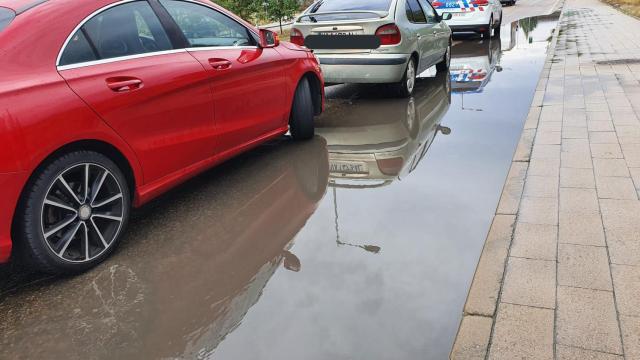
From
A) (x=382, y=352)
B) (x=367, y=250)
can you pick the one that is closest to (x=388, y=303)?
(x=382, y=352)

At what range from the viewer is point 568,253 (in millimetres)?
3420

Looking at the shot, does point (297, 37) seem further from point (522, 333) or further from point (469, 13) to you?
point (469, 13)

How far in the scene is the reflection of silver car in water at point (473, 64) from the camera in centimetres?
963

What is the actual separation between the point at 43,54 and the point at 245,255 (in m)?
1.71

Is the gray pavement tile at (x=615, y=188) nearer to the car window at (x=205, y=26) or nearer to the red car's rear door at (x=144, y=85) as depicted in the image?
the red car's rear door at (x=144, y=85)

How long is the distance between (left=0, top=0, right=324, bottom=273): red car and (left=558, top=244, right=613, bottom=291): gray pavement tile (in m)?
2.69

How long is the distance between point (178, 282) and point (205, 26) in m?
2.34

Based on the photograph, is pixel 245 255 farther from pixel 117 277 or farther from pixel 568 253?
pixel 568 253

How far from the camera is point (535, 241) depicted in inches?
142

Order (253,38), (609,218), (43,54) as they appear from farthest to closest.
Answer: (253,38)
(609,218)
(43,54)

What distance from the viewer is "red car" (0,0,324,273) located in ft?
10.1

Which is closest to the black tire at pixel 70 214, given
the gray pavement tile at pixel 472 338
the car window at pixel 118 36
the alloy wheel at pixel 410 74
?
the car window at pixel 118 36

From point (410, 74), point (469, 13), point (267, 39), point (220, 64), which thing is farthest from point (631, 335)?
point (469, 13)

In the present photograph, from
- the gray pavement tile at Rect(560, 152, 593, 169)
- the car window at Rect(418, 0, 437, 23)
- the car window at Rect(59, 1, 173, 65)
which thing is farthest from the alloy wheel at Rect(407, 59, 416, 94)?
the car window at Rect(59, 1, 173, 65)
